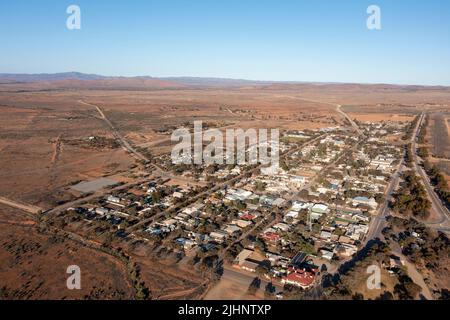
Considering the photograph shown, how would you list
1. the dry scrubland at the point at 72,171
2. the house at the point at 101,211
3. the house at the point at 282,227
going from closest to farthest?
the dry scrubland at the point at 72,171
the house at the point at 282,227
the house at the point at 101,211

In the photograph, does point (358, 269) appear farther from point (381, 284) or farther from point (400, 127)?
point (400, 127)

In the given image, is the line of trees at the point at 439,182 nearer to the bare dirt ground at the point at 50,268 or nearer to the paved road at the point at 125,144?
the bare dirt ground at the point at 50,268

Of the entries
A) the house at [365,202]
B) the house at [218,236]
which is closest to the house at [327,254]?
the house at [218,236]

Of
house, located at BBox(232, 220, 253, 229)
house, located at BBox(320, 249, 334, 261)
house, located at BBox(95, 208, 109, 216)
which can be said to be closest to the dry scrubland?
house, located at BBox(95, 208, 109, 216)

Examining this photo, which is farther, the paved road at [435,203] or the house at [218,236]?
the paved road at [435,203]

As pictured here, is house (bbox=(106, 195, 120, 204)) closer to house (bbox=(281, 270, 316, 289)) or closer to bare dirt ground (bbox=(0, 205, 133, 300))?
bare dirt ground (bbox=(0, 205, 133, 300))

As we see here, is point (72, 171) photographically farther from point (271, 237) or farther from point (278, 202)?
point (271, 237)

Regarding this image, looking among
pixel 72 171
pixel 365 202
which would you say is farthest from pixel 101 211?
pixel 365 202

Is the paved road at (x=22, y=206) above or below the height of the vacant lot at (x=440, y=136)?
below

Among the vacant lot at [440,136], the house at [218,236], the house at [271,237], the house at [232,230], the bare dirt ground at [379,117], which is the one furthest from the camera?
the bare dirt ground at [379,117]

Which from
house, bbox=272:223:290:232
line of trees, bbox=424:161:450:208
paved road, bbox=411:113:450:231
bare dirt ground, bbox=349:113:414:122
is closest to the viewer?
house, bbox=272:223:290:232
